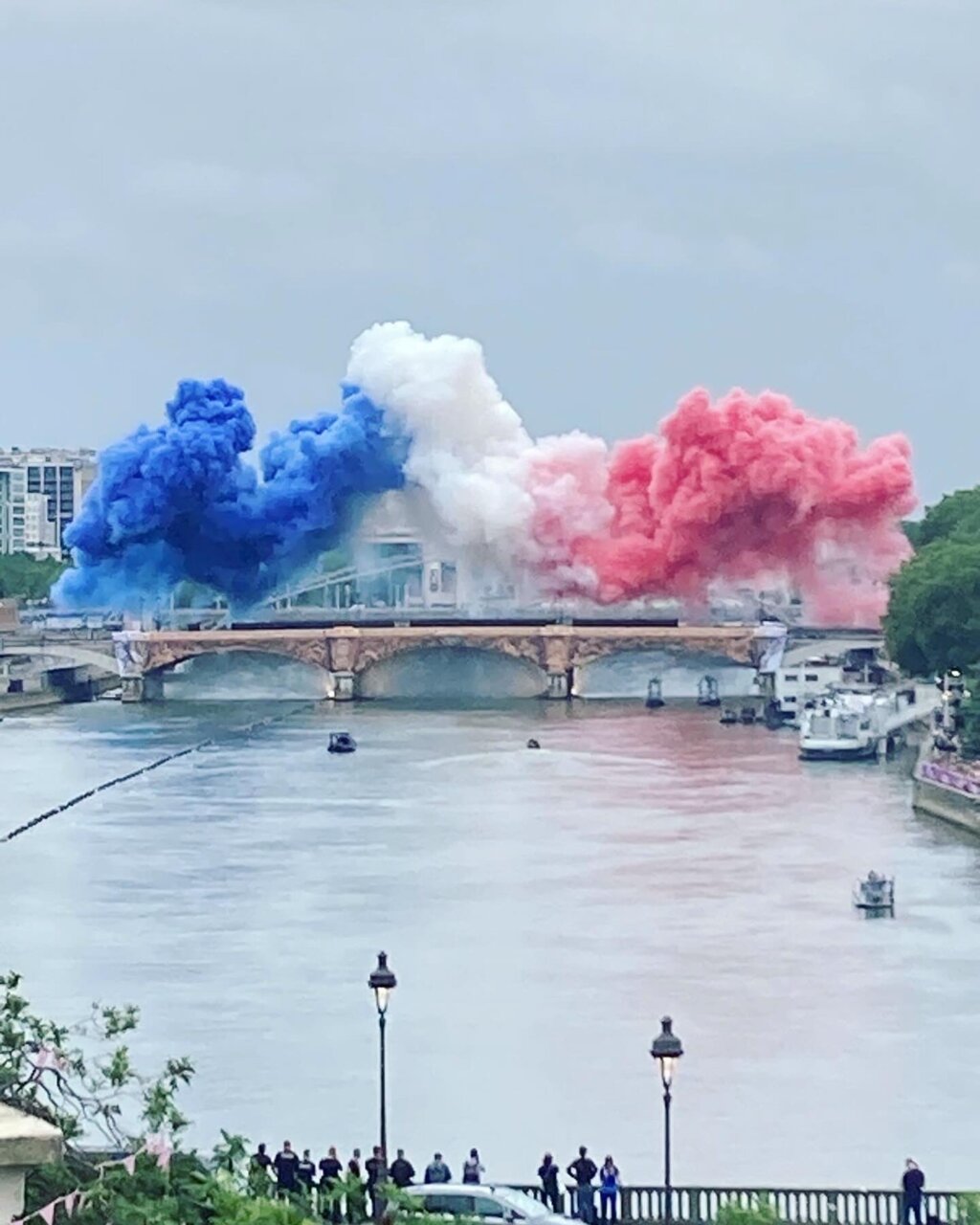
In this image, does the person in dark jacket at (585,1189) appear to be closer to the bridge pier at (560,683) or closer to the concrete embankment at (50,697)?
the concrete embankment at (50,697)

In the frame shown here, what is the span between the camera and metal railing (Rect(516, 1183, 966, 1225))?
1892cm

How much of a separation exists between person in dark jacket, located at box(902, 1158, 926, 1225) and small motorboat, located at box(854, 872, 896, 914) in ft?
62.7

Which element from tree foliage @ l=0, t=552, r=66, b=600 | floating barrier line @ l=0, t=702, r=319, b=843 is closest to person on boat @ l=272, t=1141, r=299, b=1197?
floating barrier line @ l=0, t=702, r=319, b=843

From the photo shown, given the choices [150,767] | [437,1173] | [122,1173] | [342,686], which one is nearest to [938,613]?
[150,767]

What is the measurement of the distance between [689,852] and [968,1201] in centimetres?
3230

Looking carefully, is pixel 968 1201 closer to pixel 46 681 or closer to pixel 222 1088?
pixel 222 1088

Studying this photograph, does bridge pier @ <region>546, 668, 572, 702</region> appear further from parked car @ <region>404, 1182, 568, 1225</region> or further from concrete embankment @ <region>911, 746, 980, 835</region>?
parked car @ <region>404, 1182, 568, 1225</region>

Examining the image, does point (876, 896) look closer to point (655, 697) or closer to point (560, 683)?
point (655, 697)

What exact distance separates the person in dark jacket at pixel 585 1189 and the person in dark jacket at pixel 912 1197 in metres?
2.13

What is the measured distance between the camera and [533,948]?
3556 centimetres

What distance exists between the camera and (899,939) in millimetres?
35781

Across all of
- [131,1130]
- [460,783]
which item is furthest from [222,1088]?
[460,783]

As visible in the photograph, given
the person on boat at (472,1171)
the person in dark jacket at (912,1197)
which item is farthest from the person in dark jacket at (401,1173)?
the person in dark jacket at (912,1197)

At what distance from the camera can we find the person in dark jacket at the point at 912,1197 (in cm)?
1901
